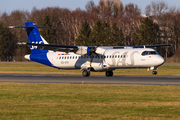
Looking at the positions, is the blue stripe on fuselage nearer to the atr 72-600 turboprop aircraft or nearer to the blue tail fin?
the atr 72-600 turboprop aircraft

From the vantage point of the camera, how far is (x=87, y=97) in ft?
53.5

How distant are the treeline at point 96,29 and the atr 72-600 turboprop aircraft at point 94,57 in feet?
118

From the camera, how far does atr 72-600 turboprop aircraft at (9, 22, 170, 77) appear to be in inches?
1240

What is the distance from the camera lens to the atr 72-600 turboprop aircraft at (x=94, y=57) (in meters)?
31.5

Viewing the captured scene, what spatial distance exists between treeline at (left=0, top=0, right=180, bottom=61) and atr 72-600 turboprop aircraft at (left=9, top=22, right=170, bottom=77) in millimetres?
35923

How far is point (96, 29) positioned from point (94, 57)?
178 ft

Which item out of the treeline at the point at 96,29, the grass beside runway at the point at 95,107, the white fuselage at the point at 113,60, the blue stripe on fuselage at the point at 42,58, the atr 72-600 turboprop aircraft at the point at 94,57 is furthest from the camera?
the treeline at the point at 96,29

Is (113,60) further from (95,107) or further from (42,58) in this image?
(95,107)

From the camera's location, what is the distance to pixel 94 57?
111 ft

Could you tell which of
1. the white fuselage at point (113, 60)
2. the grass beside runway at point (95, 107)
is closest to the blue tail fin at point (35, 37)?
the white fuselage at point (113, 60)

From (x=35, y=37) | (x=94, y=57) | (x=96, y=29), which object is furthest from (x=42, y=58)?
(x=96, y=29)

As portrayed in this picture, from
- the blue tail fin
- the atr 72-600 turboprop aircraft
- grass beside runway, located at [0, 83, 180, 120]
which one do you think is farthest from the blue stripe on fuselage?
grass beside runway, located at [0, 83, 180, 120]

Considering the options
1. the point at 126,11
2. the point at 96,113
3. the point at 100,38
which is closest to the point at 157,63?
the point at 96,113

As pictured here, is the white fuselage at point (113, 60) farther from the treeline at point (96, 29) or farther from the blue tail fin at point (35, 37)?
the treeline at point (96, 29)
